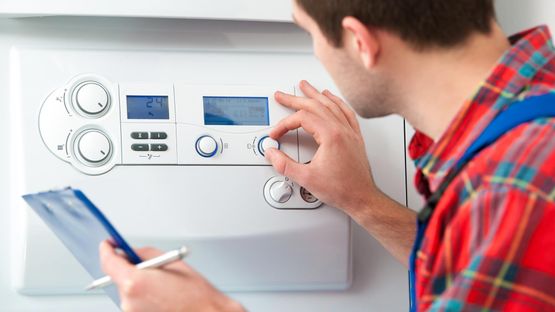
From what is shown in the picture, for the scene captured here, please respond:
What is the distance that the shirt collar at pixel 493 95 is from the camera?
0.65 m

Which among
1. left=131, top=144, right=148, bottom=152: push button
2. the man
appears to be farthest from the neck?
left=131, top=144, right=148, bottom=152: push button

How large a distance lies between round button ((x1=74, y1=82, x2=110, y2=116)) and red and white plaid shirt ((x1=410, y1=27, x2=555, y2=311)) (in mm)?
476

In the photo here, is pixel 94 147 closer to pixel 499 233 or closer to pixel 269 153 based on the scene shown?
pixel 269 153

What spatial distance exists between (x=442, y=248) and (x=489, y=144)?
10 cm

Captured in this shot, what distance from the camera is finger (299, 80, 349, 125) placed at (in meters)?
0.94

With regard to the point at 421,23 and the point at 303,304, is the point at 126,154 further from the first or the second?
the point at 421,23

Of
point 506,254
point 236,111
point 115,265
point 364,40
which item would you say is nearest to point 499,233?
point 506,254

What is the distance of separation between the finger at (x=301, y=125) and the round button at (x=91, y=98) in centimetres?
22

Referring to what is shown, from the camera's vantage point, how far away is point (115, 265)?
675mm

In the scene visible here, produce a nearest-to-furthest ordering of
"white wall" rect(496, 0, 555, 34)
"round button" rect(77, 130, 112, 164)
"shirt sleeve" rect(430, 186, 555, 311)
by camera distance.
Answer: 1. "shirt sleeve" rect(430, 186, 555, 311)
2. "round button" rect(77, 130, 112, 164)
3. "white wall" rect(496, 0, 555, 34)

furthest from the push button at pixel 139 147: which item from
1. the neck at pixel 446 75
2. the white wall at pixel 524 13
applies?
the white wall at pixel 524 13

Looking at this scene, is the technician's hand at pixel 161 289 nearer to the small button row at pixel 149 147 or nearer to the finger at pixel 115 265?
the finger at pixel 115 265

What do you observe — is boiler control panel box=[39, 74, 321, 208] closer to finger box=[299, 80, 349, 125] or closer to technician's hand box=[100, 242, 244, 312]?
finger box=[299, 80, 349, 125]

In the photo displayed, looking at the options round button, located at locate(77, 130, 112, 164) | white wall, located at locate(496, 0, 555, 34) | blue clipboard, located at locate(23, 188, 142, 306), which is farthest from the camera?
white wall, located at locate(496, 0, 555, 34)
